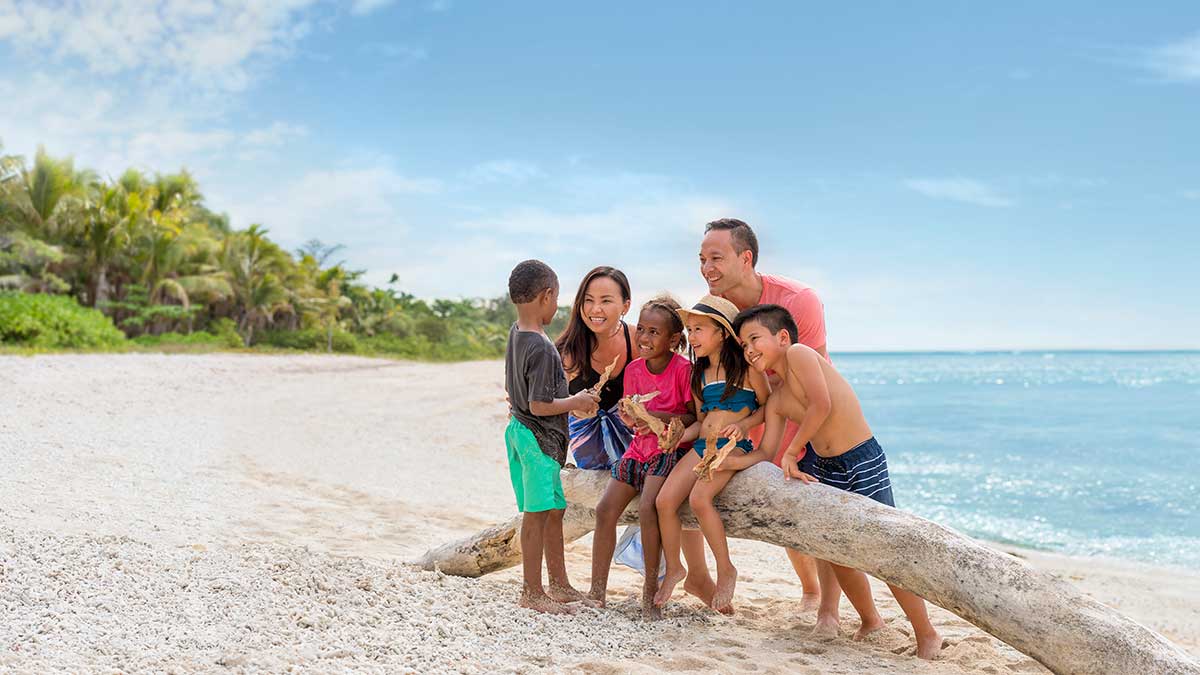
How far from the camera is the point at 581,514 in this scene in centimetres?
505

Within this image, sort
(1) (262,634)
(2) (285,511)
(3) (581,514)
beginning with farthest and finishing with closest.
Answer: (2) (285,511) → (3) (581,514) → (1) (262,634)

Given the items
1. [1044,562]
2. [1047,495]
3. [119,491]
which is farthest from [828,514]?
[1047,495]

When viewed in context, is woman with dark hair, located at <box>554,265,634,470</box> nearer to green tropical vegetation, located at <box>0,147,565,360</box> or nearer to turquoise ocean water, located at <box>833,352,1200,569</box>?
turquoise ocean water, located at <box>833,352,1200,569</box>

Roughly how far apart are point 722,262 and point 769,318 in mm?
489

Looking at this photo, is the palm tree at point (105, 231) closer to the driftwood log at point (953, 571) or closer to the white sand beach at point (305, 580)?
the white sand beach at point (305, 580)

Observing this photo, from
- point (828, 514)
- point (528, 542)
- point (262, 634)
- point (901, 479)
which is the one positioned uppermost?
point (828, 514)

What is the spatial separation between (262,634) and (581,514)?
1.92 metres

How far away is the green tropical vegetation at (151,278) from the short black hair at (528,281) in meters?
23.2

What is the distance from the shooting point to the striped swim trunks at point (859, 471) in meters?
4.32

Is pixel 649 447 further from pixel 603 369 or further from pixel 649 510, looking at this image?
pixel 603 369

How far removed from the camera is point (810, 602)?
5223 mm

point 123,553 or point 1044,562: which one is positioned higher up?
point 123,553

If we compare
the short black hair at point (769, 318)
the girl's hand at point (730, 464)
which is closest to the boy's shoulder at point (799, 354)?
the short black hair at point (769, 318)

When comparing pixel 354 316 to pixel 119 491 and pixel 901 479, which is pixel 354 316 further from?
pixel 119 491
